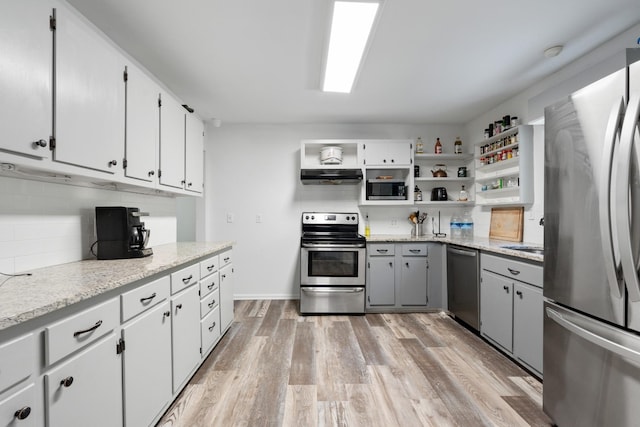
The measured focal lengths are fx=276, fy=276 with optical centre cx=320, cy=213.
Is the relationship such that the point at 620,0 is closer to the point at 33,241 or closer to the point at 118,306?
the point at 118,306

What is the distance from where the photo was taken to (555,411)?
4.71 ft

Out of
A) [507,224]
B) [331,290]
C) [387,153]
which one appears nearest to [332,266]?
[331,290]

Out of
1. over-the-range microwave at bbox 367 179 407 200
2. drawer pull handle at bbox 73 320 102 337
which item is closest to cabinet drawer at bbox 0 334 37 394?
drawer pull handle at bbox 73 320 102 337

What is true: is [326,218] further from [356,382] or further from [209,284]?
[356,382]

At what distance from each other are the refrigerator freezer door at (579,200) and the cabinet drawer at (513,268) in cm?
52

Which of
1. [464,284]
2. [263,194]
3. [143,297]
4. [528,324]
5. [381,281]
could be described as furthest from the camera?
→ [263,194]

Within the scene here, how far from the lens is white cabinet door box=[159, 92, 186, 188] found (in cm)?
215

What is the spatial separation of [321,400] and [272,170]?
2.94 m

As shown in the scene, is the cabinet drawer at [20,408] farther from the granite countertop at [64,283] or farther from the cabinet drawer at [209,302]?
the cabinet drawer at [209,302]

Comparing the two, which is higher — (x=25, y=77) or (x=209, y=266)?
(x=25, y=77)

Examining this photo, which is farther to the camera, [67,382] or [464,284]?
[464,284]

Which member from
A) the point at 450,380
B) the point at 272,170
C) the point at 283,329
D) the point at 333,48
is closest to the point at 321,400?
the point at 450,380

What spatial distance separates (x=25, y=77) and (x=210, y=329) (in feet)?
6.28

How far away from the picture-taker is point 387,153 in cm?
368
